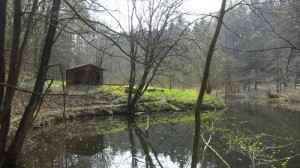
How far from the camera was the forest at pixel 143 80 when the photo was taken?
3.55 meters

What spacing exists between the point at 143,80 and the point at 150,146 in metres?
4.62

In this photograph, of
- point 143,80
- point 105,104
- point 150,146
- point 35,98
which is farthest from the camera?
point 105,104

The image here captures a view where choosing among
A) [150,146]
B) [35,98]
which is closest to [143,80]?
[150,146]

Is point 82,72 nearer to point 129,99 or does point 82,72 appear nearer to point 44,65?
point 129,99

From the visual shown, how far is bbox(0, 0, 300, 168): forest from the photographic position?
11.6 ft

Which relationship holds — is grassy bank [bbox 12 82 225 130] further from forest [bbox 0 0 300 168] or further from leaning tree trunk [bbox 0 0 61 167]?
leaning tree trunk [bbox 0 0 61 167]

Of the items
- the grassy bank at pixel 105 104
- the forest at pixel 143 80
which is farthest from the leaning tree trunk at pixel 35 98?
the grassy bank at pixel 105 104

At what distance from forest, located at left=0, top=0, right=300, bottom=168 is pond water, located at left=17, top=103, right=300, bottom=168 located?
0.07 meters

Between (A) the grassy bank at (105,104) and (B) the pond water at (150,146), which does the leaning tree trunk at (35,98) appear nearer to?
(B) the pond water at (150,146)

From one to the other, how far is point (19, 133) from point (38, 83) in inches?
49.8

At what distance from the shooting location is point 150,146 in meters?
11.6

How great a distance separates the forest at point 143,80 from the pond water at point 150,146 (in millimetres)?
70

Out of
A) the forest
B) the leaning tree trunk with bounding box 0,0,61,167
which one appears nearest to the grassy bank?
the forest

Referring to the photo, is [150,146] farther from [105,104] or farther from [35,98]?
[105,104]
